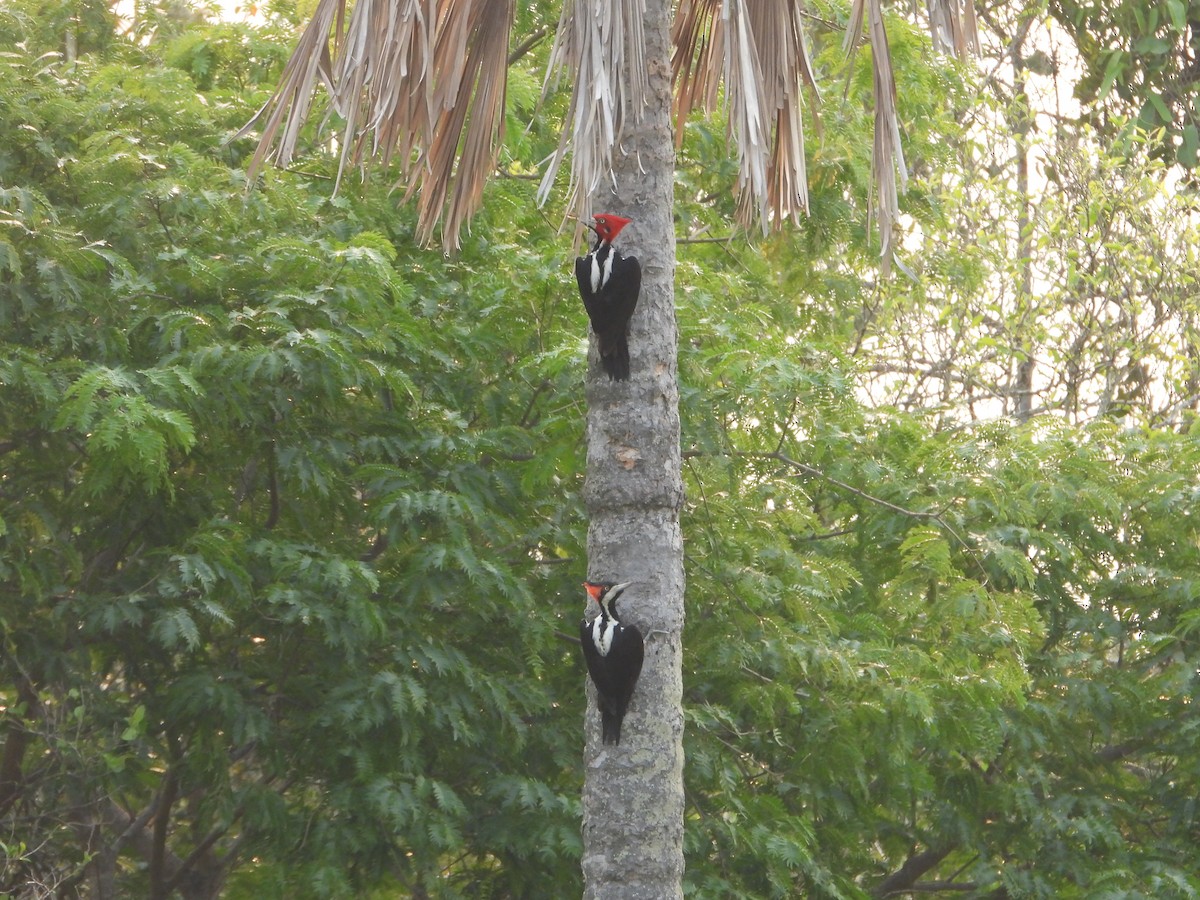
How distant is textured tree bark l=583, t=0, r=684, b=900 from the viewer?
13.3 ft

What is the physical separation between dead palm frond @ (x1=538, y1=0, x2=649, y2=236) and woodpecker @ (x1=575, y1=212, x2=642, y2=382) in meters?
0.16

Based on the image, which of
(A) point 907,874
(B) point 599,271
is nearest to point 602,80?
(B) point 599,271

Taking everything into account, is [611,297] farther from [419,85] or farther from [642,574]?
[419,85]

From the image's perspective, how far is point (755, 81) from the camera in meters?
4.43

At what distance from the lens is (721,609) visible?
20.3 ft

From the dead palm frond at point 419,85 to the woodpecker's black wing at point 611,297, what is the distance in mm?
852

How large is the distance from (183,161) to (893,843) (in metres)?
5.07

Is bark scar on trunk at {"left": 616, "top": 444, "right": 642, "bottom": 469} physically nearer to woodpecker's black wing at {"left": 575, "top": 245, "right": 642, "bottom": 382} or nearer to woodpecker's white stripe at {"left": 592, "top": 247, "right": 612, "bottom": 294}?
woodpecker's black wing at {"left": 575, "top": 245, "right": 642, "bottom": 382}

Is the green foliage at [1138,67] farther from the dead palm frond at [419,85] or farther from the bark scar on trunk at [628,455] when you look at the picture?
the bark scar on trunk at [628,455]

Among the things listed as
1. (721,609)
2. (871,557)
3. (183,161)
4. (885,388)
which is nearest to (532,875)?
(721,609)

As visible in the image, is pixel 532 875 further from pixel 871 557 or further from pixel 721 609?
pixel 871 557

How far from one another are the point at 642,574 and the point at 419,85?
5.97 ft

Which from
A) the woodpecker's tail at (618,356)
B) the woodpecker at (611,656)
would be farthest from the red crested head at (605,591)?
the woodpecker's tail at (618,356)

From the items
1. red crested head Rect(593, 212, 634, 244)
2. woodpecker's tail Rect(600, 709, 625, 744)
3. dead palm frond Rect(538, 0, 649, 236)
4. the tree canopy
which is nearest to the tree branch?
the tree canopy
